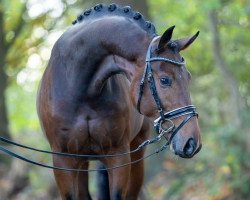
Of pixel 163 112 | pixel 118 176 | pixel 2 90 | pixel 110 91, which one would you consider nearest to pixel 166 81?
pixel 163 112

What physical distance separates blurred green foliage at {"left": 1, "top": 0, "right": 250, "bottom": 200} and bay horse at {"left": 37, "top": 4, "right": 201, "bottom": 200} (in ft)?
14.0

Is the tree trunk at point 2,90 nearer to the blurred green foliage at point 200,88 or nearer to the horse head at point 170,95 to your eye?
the blurred green foliage at point 200,88

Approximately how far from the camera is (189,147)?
4613 millimetres

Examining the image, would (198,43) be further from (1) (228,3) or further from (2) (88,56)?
(2) (88,56)

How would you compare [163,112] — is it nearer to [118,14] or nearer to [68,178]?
[118,14]

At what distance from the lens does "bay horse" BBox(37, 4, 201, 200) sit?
15.5 feet

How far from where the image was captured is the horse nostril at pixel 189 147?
461 centimetres

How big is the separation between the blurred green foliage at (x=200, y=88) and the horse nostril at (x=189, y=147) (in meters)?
5.05

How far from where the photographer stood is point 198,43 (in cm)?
1388

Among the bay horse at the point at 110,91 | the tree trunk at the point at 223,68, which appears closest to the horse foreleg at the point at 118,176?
the bay horse at the point at 110,91

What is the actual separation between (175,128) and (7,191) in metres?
7.38

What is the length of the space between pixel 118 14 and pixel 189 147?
1.28 m

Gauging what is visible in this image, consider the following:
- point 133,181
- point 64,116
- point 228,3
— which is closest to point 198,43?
point 228,3

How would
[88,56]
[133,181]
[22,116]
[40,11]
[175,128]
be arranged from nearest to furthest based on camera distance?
[175,128] < [88,56] < [133,181] < [40,11] < [22,116]
